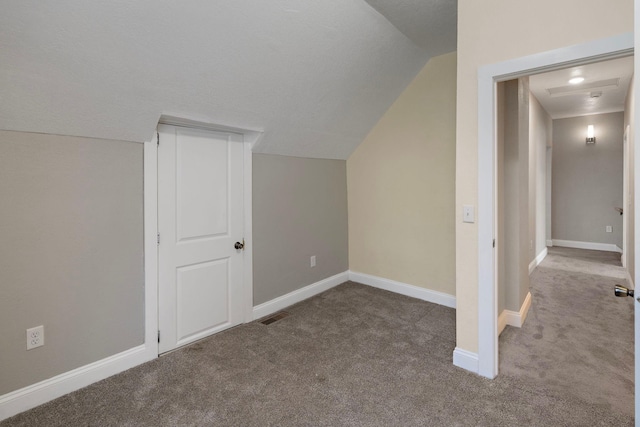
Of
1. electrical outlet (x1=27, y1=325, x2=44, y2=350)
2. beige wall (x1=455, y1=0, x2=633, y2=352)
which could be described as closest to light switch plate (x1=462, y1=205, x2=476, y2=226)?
beige wall (x1=455, y1=0, x2=633, y2=352)

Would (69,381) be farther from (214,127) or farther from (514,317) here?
(514,317)

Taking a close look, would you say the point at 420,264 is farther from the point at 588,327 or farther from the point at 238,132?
the point at 238,132

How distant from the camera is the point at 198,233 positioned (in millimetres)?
2748

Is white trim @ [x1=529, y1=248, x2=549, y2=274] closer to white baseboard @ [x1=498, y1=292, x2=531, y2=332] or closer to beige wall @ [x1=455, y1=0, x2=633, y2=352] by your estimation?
white baseboard @ [x1=498, y1=292, x2=531, y2=332]

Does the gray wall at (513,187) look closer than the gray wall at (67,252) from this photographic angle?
No

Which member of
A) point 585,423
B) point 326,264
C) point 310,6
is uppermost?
point 310,6

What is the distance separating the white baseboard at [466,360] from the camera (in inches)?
88.2

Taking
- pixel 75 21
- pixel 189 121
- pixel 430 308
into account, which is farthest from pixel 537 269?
pixel 75 21

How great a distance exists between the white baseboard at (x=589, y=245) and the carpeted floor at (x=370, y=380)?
374cm

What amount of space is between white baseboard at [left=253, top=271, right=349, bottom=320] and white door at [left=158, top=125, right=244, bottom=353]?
25 centimetres

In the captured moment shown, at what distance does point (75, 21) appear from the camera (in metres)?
1.60

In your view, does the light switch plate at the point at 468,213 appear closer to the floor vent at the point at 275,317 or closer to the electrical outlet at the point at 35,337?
the floor vent at the point at 275,317

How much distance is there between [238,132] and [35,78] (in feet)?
4.81

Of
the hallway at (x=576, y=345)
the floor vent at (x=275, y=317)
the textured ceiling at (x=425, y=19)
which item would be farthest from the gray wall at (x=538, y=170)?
the floor vent at (x=275, y=317)
